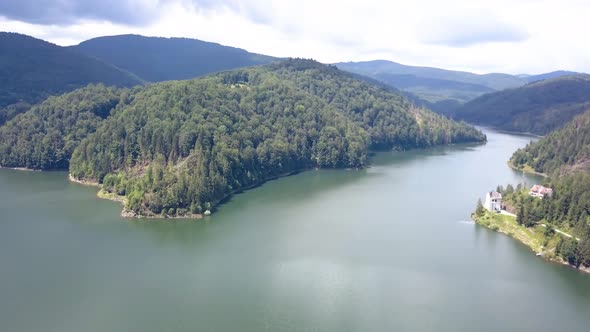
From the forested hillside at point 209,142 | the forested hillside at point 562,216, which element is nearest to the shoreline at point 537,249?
the forested hillside at point 562,216

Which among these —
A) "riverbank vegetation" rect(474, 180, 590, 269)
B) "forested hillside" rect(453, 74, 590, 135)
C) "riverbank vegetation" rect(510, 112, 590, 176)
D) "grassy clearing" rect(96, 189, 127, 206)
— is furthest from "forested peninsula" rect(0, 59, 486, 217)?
"forested hillside" rect(453, 74, 590, 135)

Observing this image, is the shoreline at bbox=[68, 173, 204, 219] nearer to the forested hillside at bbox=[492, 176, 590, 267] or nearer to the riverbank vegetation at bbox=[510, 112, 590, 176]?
the forested hillside at bbox=[492, 176, 590, 267]

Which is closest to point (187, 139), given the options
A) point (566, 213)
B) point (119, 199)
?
point (119, 199)

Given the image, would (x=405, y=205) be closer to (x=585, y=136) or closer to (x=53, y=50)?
(x=585, y=136)

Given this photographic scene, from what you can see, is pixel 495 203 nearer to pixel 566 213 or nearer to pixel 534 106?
pixel 566 213

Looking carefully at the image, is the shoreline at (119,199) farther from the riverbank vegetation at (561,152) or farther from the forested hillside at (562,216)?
the riverbank vegetation at (561,152)
